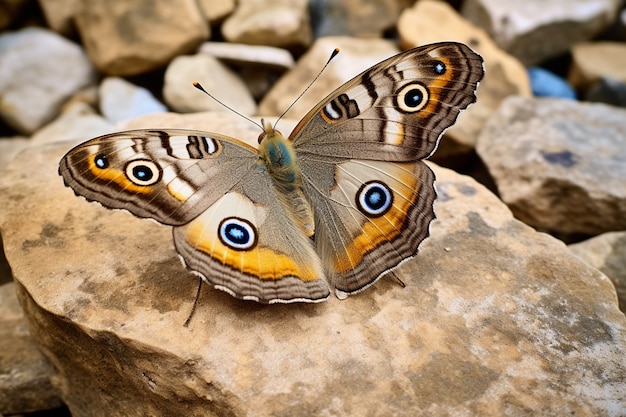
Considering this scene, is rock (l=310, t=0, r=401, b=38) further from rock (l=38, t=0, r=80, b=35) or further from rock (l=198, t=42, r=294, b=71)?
rock (l=38, t=0, r=80, b=35)

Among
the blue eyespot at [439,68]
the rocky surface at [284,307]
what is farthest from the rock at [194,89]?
the blue eyespot at [439,68]

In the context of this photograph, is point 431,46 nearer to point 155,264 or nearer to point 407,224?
point 407,224

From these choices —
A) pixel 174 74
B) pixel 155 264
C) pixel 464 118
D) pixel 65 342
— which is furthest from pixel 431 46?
pixel 174 74

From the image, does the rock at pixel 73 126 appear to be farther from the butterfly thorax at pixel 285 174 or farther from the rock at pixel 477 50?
the rock at pixel 477 50

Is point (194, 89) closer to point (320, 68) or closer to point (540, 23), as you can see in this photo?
point (320, 68)

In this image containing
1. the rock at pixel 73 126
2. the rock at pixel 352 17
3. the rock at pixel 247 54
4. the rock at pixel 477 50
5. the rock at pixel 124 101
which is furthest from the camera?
the rock at pixel 352 17

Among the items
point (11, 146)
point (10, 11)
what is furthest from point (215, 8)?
point (11, 146)

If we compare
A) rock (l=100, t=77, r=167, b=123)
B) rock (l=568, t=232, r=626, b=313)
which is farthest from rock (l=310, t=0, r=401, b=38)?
rock (l=568, t=232, r=626, b=313)
